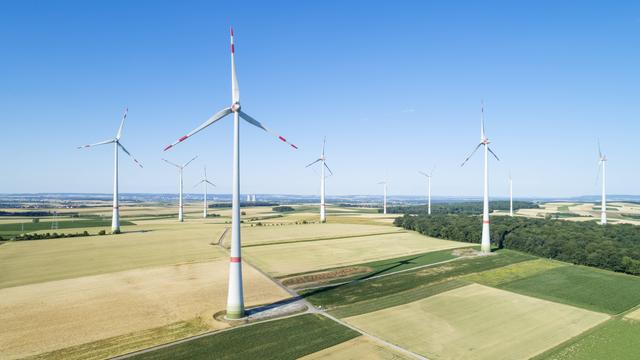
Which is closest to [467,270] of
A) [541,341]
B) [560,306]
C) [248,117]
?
[560,306]

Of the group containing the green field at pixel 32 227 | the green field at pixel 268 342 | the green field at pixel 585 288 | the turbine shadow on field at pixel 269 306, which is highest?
the green field at pixel 268 342

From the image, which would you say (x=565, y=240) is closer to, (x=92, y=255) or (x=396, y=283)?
(x=396, y=283)

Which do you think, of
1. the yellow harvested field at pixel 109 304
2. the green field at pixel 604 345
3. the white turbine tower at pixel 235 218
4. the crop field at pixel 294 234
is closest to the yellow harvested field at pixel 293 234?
the crop field at pixel 294 234

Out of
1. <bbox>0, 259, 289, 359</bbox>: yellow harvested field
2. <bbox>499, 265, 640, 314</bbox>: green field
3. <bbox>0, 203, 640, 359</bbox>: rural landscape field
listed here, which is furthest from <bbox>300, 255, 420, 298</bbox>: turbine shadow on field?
<bbox>499, 265, 640, 314</bbox>: green field

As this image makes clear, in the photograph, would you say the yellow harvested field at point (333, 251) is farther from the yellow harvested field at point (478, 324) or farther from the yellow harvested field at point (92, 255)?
the yellow harvested field at point (478, 324)

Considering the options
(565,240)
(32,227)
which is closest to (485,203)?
(565,240)

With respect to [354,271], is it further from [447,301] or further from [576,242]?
[576,242]
